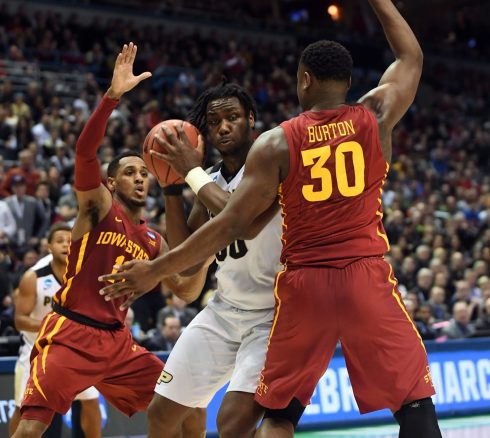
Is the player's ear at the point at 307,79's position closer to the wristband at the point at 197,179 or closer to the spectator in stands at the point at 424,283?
the wristband at the point at 197,179

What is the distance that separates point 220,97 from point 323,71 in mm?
904

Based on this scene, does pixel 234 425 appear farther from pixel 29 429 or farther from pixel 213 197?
pixel 29 429

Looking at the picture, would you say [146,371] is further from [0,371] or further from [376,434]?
[376,434]

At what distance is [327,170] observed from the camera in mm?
3871

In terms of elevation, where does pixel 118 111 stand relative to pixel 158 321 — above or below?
above

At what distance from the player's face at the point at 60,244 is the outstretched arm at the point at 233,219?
10.6 ft

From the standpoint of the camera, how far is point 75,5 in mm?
22047

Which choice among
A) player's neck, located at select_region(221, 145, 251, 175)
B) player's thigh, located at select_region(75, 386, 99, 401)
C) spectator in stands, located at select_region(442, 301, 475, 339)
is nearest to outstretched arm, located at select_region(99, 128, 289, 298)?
player's neck, located at select_region(221, 145, 251, 175)

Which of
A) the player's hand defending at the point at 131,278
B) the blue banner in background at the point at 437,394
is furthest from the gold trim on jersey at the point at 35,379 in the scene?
the blue banner in background at the point at 437,394

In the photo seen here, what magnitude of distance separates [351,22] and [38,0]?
12.7m

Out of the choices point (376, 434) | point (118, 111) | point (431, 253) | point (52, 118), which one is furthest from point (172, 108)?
point (376, 434)

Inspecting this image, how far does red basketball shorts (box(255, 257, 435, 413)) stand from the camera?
12.5 ft

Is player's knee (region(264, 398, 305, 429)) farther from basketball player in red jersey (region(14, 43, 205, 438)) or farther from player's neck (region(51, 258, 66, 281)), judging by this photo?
player's neck (region(51, 258, 66, 281))

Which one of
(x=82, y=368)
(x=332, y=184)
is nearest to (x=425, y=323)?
(x=82, y=368)
